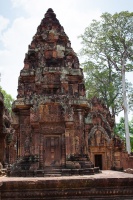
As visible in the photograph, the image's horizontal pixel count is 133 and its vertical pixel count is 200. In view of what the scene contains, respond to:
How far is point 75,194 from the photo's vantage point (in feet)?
14.4

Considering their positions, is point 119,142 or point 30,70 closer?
point 30,70

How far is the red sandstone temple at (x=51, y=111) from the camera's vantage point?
6.96 m

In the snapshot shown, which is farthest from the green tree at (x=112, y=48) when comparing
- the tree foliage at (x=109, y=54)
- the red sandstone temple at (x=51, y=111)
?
the red sandstone temple at (x=51, y=111)

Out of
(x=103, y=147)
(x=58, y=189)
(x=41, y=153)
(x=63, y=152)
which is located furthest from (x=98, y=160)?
(x=58, y=189)

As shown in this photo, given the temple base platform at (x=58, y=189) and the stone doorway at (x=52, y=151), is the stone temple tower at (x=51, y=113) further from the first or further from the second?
the temple base platform at (x=58, y=189)

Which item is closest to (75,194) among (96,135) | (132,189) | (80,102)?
(132,189)

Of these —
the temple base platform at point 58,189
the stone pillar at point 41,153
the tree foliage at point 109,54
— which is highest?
the tree foliage at point 109,54

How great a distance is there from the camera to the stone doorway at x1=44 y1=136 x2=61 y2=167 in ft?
Answer: 23.1

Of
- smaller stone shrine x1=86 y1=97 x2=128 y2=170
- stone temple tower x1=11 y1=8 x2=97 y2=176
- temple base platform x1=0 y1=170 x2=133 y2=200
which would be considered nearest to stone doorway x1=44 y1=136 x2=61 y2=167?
stone temple tower x1=11 y1=8 x2=97 y2=176

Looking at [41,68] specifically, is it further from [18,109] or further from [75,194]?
[75,194]

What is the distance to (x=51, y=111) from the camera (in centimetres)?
734

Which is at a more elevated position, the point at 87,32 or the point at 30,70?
the point at 87,32

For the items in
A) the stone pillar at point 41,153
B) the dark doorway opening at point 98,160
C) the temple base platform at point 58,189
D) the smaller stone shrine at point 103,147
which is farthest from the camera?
the dark doorway opening at point 98,160

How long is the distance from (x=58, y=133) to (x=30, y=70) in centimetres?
221
